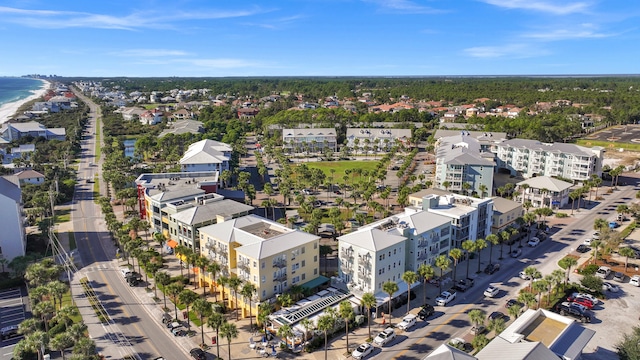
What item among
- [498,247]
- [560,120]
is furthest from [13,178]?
[560,120]

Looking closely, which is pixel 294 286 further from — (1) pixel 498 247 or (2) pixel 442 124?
(2) pixel 442 124

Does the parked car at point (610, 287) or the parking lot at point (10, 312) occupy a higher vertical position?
the parked car at point (610, 287)

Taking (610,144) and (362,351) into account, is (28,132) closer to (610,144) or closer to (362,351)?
(362,351)

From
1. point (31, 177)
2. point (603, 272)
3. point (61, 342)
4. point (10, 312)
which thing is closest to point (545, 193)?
point (603, 272)

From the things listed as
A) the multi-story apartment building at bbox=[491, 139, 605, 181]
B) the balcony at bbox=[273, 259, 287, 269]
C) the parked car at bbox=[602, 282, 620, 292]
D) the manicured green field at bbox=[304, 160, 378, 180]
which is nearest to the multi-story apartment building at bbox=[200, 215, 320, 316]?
the balcony at bbox=[273, 259, 287, 269]

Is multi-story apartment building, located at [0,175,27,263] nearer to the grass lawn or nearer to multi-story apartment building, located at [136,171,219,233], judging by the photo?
multi-story apartment building, located at [136,171,219,233]

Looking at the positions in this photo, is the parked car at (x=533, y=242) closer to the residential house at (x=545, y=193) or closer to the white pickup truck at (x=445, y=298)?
the residential house at (x=545, y=193)

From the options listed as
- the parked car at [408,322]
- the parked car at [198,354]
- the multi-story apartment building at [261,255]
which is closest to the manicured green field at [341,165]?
the multi-story apartment building at [261,255]
